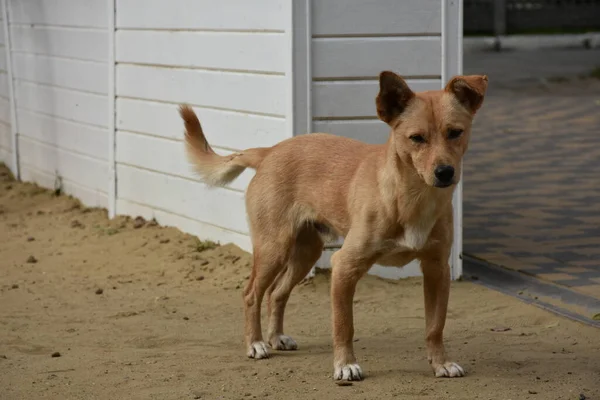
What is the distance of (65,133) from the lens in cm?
1028

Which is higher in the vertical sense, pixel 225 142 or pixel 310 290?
pixel 225 142

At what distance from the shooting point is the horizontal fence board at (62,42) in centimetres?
932

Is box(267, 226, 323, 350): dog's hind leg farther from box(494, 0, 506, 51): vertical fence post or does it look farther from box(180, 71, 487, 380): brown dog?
box(494, 0, 506, 51): vertical fence post

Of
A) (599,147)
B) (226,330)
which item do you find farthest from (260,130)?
(599,147)

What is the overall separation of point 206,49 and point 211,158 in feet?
6.80

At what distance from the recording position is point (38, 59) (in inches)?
423

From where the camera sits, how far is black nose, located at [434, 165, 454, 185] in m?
4.50

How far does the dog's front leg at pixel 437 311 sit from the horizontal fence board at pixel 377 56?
2167mm

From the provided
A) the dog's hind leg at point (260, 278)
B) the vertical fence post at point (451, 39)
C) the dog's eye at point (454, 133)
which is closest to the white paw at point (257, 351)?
the dog's hind leg at point (260, 278)

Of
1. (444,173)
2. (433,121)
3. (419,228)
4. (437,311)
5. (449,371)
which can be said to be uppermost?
(433,121)

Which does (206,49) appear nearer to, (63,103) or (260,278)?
(260,278)

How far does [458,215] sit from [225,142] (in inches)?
69.5

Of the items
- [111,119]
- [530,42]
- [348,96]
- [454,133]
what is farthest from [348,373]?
[530,42]

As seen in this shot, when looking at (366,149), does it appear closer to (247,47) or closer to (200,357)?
(200,357)
